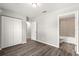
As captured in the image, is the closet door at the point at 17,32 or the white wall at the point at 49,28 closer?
the white wall at the point at 49,28

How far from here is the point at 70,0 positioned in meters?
0.91

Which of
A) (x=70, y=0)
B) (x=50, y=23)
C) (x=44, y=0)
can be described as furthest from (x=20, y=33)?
(x=70, y=0)

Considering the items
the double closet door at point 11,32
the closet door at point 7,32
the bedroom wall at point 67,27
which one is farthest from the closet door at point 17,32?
the bedroom wall at point 67,27

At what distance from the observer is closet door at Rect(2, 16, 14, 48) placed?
2829mm

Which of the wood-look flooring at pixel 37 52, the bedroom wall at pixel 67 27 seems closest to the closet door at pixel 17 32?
the wood-look flooring at pixel 37 52

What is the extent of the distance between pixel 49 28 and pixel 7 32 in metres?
2.52

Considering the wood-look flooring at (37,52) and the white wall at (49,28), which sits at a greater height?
the white wall at (49,28)

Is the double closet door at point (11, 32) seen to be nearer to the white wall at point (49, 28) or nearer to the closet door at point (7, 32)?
the closet door at point (7, 32)

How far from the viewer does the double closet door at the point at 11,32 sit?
2838 mm

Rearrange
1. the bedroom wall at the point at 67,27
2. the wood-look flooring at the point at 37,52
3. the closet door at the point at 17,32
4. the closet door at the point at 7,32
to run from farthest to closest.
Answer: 1. the bedroom wall at the point at 67,27
2. the closet door at the point at 17,32
3. the closet door at the point at 7,32
4. the wood-look flooring at the point at 37,52

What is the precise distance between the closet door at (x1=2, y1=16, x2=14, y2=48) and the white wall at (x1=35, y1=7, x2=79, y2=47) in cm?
206

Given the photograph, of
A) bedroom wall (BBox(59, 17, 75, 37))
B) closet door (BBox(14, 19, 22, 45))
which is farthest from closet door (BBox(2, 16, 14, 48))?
bedroom wall (BBox(59, 17, 75, 37))

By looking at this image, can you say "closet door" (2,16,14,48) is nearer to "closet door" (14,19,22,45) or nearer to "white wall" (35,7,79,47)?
"closet door" (14,19,22,45)

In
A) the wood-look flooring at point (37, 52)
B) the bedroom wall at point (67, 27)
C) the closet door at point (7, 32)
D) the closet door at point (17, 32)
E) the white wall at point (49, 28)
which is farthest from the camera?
the bedroom wall at point (67, 27)
